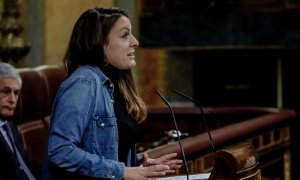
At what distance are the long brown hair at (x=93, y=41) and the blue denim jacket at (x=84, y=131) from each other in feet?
0.11

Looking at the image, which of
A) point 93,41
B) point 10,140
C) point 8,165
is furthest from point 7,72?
point 93,41

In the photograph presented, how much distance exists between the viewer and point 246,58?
340 inches

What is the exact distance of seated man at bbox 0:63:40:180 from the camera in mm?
3027

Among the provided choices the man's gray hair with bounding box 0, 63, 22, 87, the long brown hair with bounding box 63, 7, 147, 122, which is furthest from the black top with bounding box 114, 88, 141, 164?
the man's gray hair with bounding box 0, 63, 22, 87

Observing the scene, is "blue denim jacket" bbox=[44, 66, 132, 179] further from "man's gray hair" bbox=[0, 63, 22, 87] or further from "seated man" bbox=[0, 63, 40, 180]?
"man's gray hair" bbox=[0, 63, 22, 87]

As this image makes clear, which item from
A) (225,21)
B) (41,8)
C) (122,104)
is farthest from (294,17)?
(122,104)

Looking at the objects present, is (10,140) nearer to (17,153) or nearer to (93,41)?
(17,153)

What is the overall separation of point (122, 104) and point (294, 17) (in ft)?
21.1

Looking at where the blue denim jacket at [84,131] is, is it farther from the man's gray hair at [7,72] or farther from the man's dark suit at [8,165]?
the man's gray hair at [7,72]

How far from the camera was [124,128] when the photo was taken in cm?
192

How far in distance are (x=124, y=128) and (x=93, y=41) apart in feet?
0.74

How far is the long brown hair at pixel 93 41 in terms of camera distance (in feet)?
6.23

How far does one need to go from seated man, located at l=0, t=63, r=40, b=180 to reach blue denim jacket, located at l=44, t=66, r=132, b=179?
45.2 inches

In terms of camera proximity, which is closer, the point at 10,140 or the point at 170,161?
the point at 170,161
